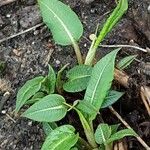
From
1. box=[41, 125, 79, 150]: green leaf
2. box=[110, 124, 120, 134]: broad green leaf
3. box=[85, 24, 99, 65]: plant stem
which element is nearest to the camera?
box=[41, 125, 79, 150]: green leaf

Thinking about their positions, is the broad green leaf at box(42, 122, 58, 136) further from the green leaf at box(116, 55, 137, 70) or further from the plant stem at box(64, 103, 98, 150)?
the green leaf at box(116, 55, 137, 70)

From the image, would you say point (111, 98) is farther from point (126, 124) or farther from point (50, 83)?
point (50, 83)

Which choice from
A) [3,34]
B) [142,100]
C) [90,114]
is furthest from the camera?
[3,34]

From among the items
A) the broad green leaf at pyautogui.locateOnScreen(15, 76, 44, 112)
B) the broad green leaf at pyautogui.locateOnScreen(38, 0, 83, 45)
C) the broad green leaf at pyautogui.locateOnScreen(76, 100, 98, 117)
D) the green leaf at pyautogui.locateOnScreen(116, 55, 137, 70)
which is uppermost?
the broad green leaf at pyautogui.locateOnScreen(38, 0, 83, 45)

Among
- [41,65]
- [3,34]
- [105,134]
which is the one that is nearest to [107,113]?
[105,134]

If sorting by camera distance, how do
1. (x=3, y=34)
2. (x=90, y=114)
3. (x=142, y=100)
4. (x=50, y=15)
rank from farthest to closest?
(x=3, y=34)
(x=50, y=15)
(x=142, y=100)
(x=90, y=114)

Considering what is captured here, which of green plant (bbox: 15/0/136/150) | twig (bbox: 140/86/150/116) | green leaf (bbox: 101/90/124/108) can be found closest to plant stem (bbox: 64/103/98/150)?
green plant (bbox: 15/0/136/150)

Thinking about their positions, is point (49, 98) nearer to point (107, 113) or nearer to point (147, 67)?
point (107, 113)
